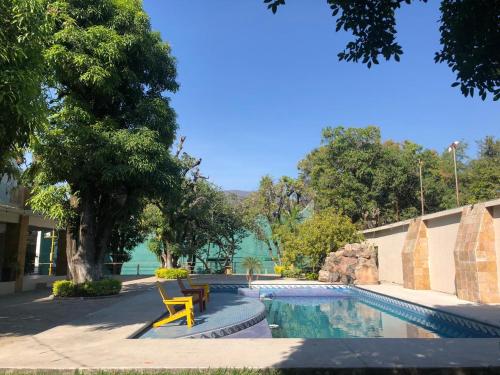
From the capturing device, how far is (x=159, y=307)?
11367 mm

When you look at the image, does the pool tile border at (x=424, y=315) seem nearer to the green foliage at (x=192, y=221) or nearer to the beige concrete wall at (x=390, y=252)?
the beige concrete wall at (x=390, y=252)

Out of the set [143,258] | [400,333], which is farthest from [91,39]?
[143,258]

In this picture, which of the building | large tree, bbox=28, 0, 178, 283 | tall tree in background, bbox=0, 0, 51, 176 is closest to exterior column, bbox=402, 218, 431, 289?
large tree, bbox=28, 0, 178, 283

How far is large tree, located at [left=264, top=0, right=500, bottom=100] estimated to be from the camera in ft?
13.4

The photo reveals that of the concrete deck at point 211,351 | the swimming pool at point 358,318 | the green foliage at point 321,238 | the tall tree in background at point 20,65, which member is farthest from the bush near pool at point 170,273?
the tall tree in background at point 20,65

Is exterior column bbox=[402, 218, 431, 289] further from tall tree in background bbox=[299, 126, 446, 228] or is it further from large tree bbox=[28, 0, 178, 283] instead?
tall tree in background bbox=[299, 126, 446, 228]

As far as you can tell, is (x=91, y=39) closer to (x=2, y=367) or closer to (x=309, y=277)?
(x=2, y=367)

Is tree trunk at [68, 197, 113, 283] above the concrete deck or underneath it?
above

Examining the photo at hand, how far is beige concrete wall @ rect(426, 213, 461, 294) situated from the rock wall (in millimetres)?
3830

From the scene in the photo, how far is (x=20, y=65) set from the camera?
672 cm

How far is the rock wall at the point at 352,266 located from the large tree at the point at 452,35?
1632cm

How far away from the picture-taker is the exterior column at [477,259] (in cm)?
1167

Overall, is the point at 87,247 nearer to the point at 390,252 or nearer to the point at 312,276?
the point at 312,276

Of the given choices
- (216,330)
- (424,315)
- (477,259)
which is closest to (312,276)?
(424,315)
